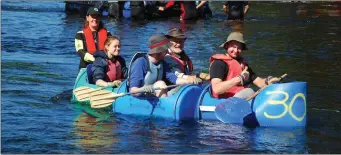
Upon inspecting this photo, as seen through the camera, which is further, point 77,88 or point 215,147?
point 77,88

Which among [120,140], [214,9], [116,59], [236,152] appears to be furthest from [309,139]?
[214,9]

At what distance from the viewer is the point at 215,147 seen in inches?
321

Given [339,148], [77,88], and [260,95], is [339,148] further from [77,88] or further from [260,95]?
[77,88]

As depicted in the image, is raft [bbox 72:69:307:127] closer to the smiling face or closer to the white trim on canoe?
the white trim on canoe

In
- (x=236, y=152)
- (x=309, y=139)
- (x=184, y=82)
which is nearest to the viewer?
(x=236, y=152)

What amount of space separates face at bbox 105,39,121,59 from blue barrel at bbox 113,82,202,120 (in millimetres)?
620

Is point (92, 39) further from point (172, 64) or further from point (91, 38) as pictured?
point (172, 64)

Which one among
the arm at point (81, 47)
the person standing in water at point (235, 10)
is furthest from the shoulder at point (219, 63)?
the person standing in water at point (235, 10)

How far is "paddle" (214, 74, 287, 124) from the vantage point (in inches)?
348

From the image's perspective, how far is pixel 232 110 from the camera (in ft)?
29.0

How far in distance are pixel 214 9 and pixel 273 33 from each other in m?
7.98

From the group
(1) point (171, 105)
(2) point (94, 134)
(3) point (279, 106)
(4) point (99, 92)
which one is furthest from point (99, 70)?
(3) point (279, 106)

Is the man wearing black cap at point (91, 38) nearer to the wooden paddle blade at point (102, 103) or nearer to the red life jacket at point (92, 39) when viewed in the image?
the red life jacket at point (92, 39)

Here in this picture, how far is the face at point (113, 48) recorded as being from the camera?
32.4 ft
